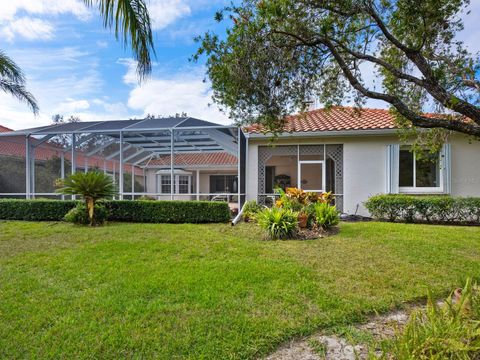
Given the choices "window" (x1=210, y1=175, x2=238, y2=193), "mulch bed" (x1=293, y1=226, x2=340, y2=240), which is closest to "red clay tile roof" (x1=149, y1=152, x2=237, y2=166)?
"window" (x1=210, y1=175, x2=238, y2=193)

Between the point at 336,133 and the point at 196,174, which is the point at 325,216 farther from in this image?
the point at 196,174

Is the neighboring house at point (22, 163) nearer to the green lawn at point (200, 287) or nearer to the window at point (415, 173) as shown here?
the green lawn at point (200, 287)

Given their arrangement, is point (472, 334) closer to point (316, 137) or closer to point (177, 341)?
point (177, 341)

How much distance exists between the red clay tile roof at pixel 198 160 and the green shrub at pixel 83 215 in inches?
499

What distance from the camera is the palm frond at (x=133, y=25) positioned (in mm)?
3400

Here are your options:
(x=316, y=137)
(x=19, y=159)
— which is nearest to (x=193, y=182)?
(x=19, y=159)

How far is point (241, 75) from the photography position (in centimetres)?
504

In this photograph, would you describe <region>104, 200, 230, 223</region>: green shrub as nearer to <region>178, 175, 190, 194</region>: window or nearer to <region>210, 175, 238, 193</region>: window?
<region>178, 175, 190, 194</region>: window

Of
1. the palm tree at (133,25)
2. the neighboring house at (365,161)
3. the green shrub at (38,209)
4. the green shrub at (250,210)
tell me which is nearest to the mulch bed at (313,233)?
the green shrub at (250,210)

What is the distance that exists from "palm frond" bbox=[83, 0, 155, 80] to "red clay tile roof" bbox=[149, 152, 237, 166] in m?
18.8

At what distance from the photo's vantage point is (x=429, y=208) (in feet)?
34.8

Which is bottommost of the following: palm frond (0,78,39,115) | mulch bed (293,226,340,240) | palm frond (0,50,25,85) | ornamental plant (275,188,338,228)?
mulch bed (293,226,340,240)

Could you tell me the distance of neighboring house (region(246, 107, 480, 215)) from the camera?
11898 millimetres

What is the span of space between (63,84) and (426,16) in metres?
12.0
